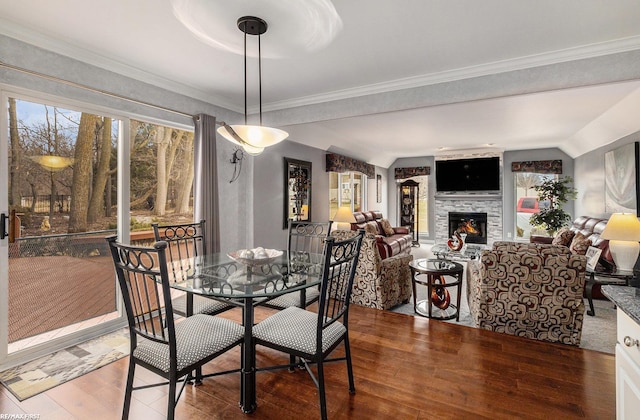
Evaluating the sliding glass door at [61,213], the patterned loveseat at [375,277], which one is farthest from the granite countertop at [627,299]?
the sliding glass door at [61,213]

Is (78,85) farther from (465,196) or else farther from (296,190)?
(465,196)

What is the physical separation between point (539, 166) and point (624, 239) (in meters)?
4.78

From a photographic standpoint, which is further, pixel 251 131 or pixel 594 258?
pixel 594 258

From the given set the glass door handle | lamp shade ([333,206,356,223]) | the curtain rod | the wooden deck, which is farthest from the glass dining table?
lamp shade ([333,206,356,223])

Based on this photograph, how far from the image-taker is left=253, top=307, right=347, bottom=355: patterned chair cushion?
1.85 metres

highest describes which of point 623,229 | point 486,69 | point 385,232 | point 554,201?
point 486,69

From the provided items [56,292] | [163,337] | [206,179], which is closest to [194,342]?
[163,337]

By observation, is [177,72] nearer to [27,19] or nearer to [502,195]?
[27,19]

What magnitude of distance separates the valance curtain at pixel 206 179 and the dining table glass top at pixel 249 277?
0.94 metres

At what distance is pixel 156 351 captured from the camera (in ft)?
5.50

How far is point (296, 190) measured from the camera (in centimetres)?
556

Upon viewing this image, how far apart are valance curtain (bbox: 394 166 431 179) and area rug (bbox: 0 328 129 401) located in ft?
25.7

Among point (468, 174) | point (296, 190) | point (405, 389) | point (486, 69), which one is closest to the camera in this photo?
point (405, 389)

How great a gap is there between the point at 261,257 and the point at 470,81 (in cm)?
258
